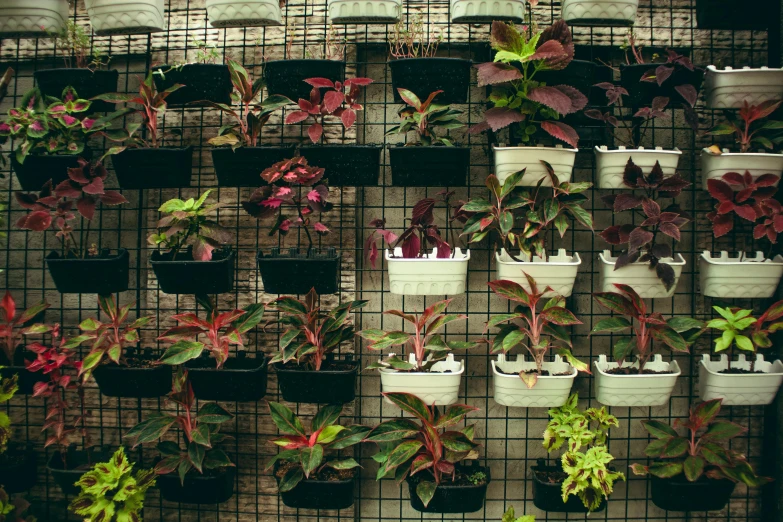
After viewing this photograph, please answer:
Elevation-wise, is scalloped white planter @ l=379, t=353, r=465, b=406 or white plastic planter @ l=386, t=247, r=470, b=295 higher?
white plastic planter @ l=386, t=247, r=470, b=295

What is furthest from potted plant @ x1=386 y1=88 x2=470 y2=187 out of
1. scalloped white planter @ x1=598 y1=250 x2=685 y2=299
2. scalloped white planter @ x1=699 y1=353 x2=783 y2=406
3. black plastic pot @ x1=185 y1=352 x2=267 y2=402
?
scalloped white planter @ x1=699 y1=353 x2=783 y2=406

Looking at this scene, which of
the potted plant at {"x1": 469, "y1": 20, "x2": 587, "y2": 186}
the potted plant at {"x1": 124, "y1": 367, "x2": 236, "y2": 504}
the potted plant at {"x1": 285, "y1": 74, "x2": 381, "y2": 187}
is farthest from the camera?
the potted plant at {"x1": 124, "y1": 367, "x2": 236, "y2": 504}

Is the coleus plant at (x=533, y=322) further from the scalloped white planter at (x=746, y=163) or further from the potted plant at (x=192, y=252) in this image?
the potted plant at (x=192, y=252)

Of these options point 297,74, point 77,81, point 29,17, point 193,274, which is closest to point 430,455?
point 193,274

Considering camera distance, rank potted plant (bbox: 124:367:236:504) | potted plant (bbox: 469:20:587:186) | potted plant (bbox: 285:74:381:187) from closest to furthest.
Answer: potted plant (bbox: 469:20:587:186) → potted plant (bbox: 285:74:381:187) → potted plant (bbox: 124:367:236:504)

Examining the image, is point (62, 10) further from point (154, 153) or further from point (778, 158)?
point (778, 158)

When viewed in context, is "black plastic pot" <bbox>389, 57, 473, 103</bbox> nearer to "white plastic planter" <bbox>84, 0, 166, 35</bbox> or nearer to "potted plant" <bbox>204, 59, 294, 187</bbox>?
"potted plant" <bbox>204, 59, 294, 187</bbox>

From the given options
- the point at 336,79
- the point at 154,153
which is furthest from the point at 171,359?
the point at 336,79

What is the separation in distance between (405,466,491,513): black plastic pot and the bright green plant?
118 centimetres

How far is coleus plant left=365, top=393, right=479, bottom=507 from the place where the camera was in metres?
2.59

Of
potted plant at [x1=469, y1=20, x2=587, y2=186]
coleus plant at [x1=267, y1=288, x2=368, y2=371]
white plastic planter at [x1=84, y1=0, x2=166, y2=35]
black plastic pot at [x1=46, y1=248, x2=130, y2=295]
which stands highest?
white plastic planter at [x1=84, y1=0, x2=166, y2=35]

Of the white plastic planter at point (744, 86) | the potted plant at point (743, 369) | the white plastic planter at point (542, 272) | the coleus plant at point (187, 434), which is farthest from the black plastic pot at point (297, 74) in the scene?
the potted plant at point (743, 369)

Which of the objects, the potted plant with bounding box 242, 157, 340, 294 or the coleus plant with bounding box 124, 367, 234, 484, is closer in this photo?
the potted plant with bounding box 242, 157, 340, 294

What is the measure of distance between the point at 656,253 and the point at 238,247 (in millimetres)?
1915
